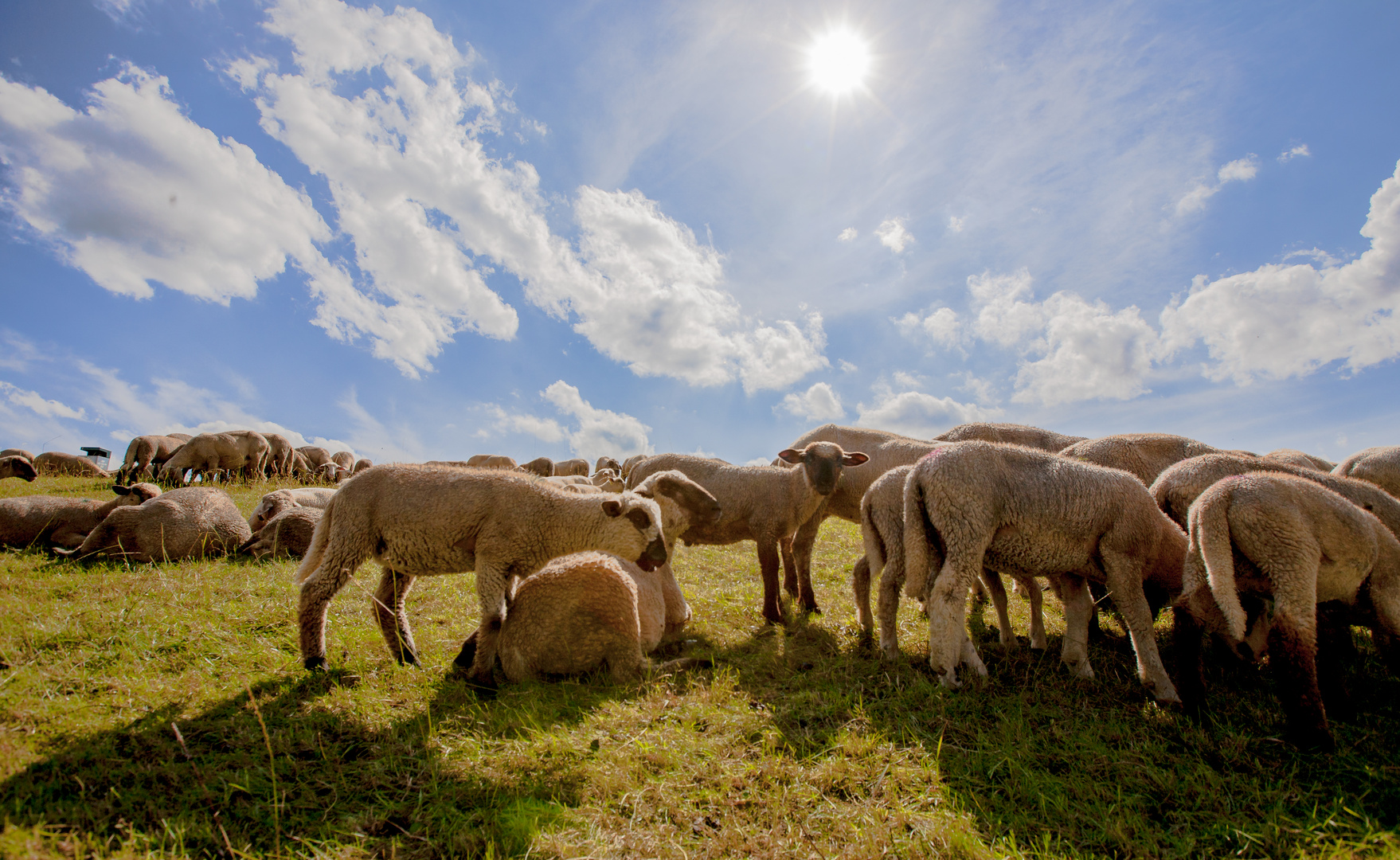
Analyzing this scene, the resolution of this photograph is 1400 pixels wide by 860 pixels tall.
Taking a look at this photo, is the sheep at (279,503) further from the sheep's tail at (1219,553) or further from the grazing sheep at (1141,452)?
the grazing sheep at (1141,452)

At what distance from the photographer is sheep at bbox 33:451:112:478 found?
22359mm

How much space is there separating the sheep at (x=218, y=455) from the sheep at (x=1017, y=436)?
984 inches

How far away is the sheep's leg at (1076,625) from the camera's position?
17.7 ft

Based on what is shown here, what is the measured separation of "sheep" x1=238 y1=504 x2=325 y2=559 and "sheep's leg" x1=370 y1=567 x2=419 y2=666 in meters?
4.34

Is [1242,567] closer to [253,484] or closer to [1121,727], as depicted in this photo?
[1121,727]

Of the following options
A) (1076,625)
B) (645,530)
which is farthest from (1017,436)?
(645,530)

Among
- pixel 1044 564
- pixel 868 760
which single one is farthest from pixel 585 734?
pixel 1044 564

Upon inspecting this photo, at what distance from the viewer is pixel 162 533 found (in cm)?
853

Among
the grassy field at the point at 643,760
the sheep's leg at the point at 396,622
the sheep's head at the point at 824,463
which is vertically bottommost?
the grassy field at the point at 643,760

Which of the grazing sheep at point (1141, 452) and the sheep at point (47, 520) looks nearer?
the grazing sheep at point (1141, 452)

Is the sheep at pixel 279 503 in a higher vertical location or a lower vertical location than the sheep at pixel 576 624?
higher

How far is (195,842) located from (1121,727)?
19.1 feet

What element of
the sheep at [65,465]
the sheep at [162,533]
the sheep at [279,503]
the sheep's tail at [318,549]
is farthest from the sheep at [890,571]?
the sheep at [65,465]

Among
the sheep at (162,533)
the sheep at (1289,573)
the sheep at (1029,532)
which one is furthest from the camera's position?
the sheep at (162,533)
